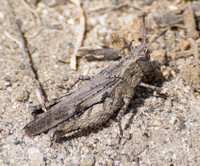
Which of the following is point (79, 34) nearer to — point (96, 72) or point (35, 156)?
point (96, 72)

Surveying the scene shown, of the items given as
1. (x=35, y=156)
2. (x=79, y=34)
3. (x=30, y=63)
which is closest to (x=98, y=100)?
(x=35, y=156)

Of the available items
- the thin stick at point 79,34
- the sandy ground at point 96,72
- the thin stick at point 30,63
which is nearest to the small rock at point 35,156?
the sandy ground at point 96,72

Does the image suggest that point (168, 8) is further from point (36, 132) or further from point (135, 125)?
point (36, 132)

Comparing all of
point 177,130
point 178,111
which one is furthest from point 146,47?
point 177,130

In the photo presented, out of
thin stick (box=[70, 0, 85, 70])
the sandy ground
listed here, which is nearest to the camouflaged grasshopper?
the sandy ground

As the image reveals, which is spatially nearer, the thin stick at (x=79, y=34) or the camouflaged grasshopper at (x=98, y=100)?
the camouflaged grasshopper at (x=98, y=100)

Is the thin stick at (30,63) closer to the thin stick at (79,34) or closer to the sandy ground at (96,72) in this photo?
the sandy ground at (96,72)

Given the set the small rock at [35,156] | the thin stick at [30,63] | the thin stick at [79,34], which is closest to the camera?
the small rock at [35,156]
